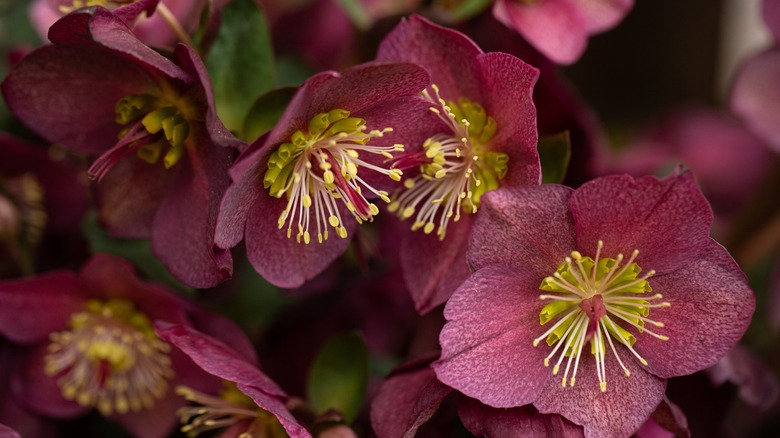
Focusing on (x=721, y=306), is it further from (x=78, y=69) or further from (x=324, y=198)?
(x=78, y=69)

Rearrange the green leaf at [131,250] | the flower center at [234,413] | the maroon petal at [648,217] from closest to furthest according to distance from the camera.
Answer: the maroon petal at [648,217]
the flower center at [234,413]
the green leaf at [131,250]

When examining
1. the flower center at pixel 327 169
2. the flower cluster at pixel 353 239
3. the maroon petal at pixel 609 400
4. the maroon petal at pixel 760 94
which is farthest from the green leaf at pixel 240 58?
the maroon petal at pixel 760 94

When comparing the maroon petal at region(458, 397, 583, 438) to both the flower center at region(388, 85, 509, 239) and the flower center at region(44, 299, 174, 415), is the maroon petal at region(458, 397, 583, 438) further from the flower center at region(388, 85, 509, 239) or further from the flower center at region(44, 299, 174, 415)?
the flower center at region(44, 299, 174, 415)

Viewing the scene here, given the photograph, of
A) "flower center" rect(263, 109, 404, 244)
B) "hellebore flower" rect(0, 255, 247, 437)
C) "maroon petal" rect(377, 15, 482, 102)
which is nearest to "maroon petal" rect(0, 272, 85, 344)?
"hellebore flower" rect(0, 255, 247, 437)

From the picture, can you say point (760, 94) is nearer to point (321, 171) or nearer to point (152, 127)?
point (321, 171)

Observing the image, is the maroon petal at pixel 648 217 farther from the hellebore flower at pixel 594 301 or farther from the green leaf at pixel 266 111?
the green leaf at pixel 266 111

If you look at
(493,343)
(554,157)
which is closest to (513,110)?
(554,157)
